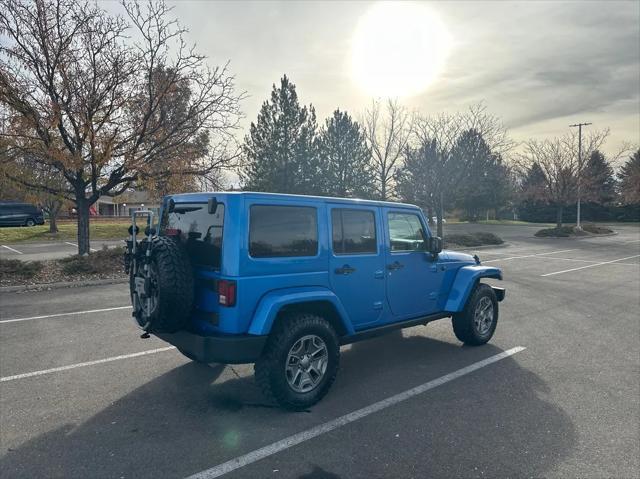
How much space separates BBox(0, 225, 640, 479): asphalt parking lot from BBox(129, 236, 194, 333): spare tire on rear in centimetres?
85

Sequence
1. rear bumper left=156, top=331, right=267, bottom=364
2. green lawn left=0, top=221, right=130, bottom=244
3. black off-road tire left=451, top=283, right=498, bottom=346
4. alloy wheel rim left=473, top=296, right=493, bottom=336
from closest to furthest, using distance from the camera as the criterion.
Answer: rear bumper left=156, top=331, right=267, bottom=364 → black off-road tire left=451, top=283, right=498, bottom=346 → alloy wheel rim left=473, top=296, right=493, bottom=336 → green lawn left=0, top=221, right=130, bottom=244

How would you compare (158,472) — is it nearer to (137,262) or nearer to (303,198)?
(137,262)

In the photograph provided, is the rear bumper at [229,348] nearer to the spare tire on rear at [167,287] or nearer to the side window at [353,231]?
the spare tire on rear at [167,287]

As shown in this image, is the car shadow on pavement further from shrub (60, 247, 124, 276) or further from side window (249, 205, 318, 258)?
shrub (60, 247, 124, 276)

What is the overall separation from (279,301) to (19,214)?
3862 cm

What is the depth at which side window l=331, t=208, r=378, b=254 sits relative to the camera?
4.39 m

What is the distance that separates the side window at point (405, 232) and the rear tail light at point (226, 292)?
2049 mm

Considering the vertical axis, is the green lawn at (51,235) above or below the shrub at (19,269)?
above

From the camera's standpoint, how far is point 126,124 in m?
12.2

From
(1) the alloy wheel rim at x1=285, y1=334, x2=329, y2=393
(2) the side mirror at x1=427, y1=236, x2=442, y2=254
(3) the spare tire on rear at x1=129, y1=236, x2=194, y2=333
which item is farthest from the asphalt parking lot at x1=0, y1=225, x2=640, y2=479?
(2) the side mirror at x1=427, y1=236, x2=442, y2=254

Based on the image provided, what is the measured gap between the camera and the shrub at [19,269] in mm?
10188

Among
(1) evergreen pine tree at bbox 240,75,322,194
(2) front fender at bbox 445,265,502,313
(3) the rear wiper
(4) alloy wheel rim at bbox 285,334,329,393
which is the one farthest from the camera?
(1) evergreen pine tree at bbox 240,75,322,194

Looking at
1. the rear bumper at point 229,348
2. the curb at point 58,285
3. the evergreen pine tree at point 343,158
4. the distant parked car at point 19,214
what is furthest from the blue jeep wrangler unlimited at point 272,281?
the distant parked car at point 19,214

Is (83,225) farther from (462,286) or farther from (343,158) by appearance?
(343,158)
